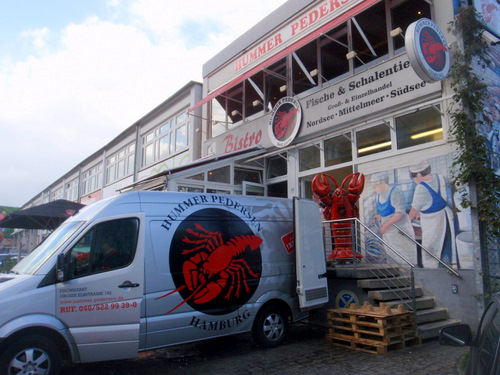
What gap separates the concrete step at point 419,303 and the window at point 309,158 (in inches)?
192

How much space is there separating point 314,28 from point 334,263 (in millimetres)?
6822

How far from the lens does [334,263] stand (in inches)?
339

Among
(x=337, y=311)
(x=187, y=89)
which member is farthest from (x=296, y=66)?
(x=337, y=311)

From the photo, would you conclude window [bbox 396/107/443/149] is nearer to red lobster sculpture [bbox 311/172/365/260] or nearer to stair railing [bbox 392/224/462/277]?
red lobster sculpture [bbox 311/172/365/260]

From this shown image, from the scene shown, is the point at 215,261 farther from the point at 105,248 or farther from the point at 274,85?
the point at 274,85

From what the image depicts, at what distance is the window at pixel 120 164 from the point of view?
2305 cm

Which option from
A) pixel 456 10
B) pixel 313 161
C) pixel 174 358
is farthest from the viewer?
pixel 313 161

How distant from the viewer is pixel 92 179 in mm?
30625

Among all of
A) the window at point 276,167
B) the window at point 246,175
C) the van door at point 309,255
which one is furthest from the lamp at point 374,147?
the window at point 246,175

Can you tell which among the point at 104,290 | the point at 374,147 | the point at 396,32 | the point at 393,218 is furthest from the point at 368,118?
the point at 104,290

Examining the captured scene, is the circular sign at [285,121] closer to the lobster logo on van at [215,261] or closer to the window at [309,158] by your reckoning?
the window at [309,158]

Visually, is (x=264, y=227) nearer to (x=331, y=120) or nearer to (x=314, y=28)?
(x=331, y=120)

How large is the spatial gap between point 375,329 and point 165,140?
47.8 ft

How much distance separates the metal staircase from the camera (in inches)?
279
